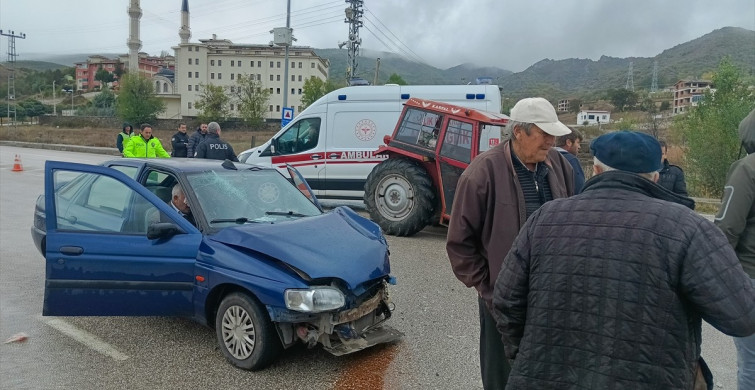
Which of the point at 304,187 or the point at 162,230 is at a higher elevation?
the point at 304,187

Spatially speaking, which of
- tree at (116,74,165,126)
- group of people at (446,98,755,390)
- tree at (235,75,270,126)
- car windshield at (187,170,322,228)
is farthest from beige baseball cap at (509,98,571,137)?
tree at (116,74,165,126)

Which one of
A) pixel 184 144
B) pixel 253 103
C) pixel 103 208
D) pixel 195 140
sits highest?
pixel 253 103

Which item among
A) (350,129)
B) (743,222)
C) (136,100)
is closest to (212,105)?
(136,100)

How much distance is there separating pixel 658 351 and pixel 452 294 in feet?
14.8

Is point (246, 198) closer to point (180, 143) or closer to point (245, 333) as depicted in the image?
point (245, 333)

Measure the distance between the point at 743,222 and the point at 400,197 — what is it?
656 cm

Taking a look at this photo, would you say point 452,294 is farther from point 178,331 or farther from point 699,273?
point 699,273

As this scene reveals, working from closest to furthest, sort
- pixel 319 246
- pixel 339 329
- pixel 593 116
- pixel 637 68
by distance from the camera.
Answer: pixel 339 329
pixel 319 246
pixel 593 116
pixel 637 68

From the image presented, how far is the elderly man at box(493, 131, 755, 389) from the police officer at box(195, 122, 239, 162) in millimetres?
9479

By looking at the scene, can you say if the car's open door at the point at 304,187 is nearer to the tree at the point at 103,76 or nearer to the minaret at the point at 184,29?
the minaret at the point at 184,29

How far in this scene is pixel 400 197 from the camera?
9352 millimetres

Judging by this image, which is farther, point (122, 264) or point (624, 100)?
point (624, 100)

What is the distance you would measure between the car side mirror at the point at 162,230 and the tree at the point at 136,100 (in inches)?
3354

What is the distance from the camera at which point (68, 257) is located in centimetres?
446
